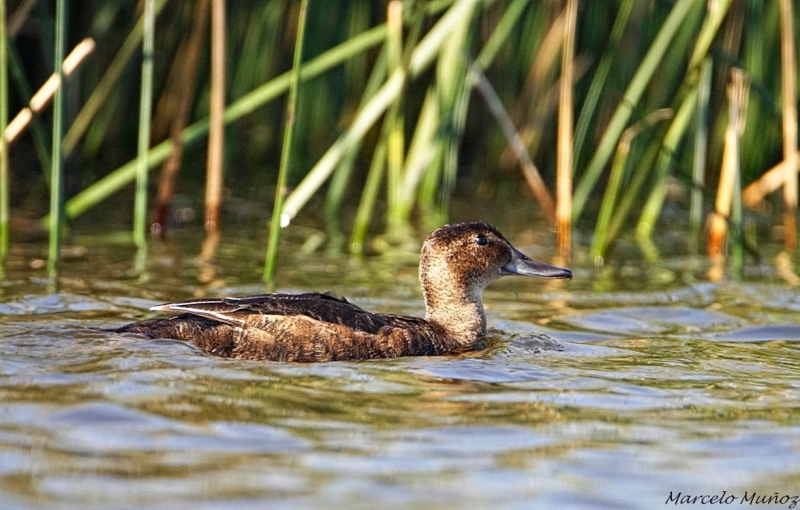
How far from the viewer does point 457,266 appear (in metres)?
6.66

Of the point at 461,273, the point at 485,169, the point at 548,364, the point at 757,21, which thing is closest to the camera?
the point at 548,364

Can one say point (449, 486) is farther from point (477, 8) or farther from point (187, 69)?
point (187, 69)

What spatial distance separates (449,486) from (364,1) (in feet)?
26.9

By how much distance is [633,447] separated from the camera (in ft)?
14.8

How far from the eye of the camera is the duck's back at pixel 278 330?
581cm

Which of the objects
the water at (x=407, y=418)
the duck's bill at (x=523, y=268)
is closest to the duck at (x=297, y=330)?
the water at (x=407, y=418)

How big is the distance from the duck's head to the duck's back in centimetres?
68

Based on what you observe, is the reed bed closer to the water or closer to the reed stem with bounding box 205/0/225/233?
the reed stem with bounding box 205/0/225/233

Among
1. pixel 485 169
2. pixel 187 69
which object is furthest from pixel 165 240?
pixel 485 169

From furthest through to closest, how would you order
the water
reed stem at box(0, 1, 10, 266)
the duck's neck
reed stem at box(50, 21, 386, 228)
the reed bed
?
reed stem at box(50, 21, 386, 228) → the reed bed → reed stem at box(0, 1, 10, 266) → the duck's neck → the water
